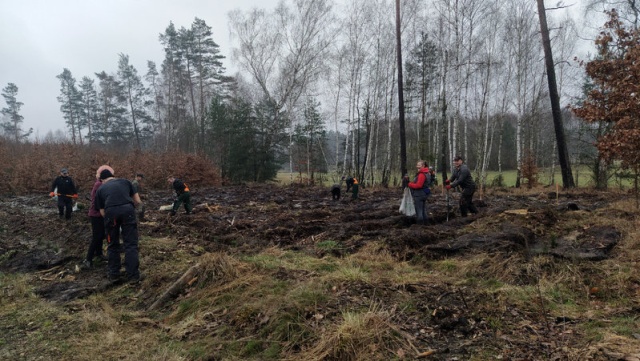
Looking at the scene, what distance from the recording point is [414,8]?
899 inches

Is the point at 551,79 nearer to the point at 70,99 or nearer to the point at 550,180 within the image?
the point at 550,180

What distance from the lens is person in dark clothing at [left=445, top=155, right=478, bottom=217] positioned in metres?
8.88

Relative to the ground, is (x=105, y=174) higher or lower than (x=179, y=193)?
higher

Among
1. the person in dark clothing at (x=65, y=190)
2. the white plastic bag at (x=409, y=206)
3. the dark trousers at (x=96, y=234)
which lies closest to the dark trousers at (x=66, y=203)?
the person in dark clothing at (x=65, y=190)

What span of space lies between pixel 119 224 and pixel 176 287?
170cm

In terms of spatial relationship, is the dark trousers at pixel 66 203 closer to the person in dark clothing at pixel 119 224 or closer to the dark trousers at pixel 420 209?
the person in dark clothing at pixel 119 224

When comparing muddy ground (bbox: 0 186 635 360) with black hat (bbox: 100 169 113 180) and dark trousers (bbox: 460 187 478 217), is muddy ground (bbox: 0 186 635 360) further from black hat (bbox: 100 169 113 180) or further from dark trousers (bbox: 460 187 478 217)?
black hat (bbox: 100 169 113 180)

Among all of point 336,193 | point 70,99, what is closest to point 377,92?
point 336,193

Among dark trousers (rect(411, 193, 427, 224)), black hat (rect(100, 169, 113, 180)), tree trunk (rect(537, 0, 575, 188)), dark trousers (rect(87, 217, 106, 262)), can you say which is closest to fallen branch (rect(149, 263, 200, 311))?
black hat (rect(100, 169, 113, 180))

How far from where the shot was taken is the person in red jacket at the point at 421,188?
28.2 ft

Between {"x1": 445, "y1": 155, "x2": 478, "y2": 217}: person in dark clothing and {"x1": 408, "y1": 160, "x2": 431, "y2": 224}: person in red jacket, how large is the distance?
576mm

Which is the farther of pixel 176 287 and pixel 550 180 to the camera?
pixel 550 180

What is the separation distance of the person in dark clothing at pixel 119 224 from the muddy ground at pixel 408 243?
379 mm

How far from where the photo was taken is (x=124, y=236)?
598 centimetres
